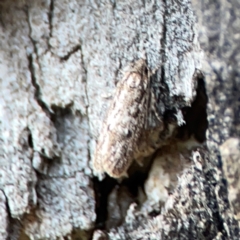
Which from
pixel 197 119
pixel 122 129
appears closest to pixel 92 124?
pixel 122 129

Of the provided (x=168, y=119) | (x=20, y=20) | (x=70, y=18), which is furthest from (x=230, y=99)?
(x=20, y=20)

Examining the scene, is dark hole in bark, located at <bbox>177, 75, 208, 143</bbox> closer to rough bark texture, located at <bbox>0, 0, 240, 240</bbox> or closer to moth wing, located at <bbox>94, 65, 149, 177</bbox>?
rough bark texture, located at <bbox>0, 0, 240, 240</bbox>

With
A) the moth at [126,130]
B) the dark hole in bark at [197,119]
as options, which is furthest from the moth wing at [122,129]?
the dark hole in bark at [197,119]

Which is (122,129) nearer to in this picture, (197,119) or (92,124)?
(92,124)

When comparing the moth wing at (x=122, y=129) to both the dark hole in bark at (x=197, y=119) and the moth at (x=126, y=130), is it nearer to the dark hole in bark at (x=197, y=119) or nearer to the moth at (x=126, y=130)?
the moth at (x=126, y=130)

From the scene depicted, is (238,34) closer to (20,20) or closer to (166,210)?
(166,210)

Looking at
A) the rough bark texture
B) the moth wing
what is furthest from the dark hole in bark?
the moth wing
